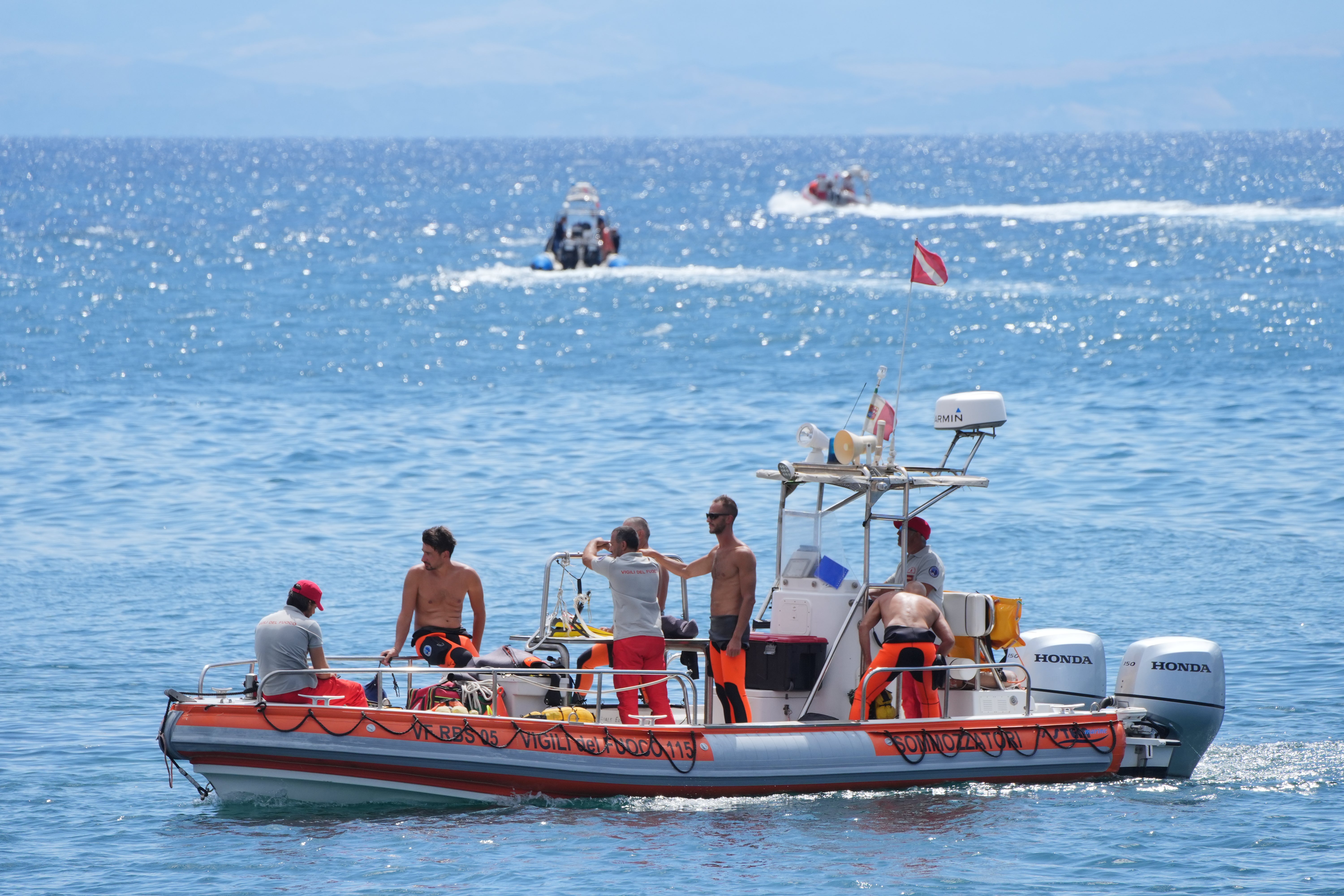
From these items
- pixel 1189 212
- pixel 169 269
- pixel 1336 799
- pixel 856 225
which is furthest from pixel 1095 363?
pixel 1189 212

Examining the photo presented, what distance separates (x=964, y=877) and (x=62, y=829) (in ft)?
19.2

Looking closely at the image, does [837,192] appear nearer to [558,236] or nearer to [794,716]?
[558,236]

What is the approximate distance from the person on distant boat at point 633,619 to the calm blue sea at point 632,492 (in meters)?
0.68

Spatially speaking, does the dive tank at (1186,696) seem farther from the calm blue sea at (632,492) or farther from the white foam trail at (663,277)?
the white foam trail at (663,277)

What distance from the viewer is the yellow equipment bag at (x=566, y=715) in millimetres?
11094

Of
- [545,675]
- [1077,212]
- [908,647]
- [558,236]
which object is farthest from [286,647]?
[1077,212]

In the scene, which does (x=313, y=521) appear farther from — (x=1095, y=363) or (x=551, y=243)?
(x=551, y=243)

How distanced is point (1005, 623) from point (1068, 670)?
29.2 inches

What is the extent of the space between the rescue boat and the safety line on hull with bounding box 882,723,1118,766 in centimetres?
1

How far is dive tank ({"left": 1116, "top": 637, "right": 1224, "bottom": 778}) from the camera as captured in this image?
39.2 ft

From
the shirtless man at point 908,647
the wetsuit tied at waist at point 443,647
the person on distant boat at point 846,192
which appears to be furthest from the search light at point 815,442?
the person on distant boat at point 846,192

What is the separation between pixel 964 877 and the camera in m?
9.91

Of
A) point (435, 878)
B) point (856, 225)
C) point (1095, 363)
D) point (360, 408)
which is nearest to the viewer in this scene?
point (435, 878)

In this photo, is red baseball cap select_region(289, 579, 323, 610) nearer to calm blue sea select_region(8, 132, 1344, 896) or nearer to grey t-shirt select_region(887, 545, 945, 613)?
calm blue sea select_region(8, 132, 1344, 896)
